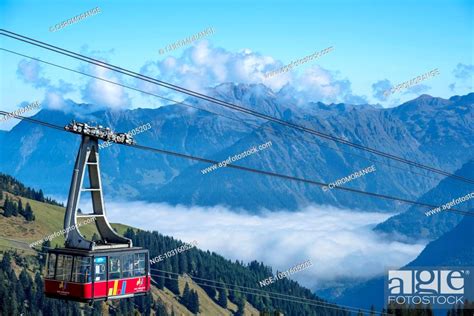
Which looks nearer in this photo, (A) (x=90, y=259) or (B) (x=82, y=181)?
(A) (x=90, y=259)

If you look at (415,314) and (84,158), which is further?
(415,314)

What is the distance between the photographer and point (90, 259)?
5284 centimetres

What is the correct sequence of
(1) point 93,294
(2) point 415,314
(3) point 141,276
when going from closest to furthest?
(1) point 93,294 → (3) point 141,276 → (2) point 415,314

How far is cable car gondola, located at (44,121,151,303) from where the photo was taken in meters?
52.8

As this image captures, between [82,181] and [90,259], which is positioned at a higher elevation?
[82,181]

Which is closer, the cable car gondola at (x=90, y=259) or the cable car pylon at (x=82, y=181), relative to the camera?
the cable car gondola at (x=90, y=259)

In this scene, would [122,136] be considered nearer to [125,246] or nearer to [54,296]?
[125,246]

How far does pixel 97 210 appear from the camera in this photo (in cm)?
5747

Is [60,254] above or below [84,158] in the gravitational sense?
below

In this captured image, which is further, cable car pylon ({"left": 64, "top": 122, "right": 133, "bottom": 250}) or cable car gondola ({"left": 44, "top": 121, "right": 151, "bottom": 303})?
cable car pylon ({"left": 64, "top": 122, "right": 133, "bottom": 250})

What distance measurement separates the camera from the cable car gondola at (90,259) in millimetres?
52844

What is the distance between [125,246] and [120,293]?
3.56 m

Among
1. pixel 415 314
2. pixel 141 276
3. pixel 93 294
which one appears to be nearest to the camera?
pixel 93 294

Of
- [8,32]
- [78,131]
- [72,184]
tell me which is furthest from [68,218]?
[8,32]
